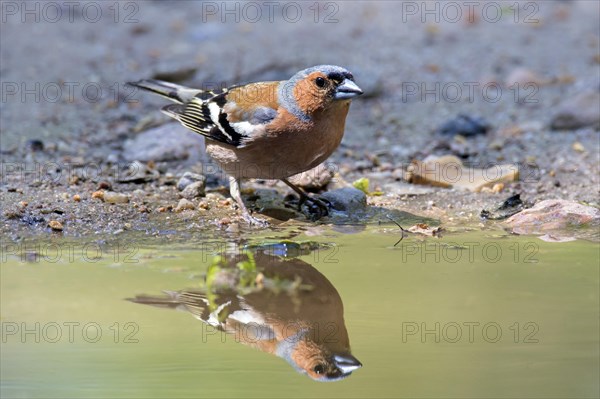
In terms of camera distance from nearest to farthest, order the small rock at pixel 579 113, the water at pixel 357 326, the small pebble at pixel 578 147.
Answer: the water at pixel 357 326
the small pebble at pixel 578 147
the small rock at pixel 579 113

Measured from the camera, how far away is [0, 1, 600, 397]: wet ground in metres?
4.19

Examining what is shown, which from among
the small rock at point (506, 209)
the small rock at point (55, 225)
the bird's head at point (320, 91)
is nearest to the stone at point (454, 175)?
the small rock at point (506, 209)

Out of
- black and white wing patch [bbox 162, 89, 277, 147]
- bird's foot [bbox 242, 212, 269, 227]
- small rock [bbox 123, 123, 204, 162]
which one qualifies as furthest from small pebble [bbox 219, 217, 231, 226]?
small rock [bbox 123, 123, 204, 162]

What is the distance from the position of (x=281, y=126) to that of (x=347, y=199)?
33.2 inches

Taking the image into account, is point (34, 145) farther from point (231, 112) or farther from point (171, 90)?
point (231, 112)

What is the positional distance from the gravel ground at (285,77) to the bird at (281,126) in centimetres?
43

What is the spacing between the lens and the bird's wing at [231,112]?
Result: 6.61 metres

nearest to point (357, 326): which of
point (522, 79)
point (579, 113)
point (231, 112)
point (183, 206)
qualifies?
point (183, 206)

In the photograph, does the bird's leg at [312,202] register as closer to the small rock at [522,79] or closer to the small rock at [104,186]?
the small rock at [104,186]

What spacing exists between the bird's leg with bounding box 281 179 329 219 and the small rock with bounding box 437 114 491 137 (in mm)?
2475

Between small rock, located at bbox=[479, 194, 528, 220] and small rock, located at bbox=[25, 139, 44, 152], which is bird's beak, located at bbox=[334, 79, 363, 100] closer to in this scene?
small rock, located at bbox=[479, 194, 528, 220]

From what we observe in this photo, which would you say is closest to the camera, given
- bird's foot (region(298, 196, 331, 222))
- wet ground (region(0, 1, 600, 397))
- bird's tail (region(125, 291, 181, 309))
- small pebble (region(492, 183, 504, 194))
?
wet ground (region(0, 1, 600, 397))

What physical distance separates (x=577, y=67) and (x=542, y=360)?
7.31 metres

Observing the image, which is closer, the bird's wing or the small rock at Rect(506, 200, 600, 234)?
the small rock at Rect(506, 200, 600, 234)
